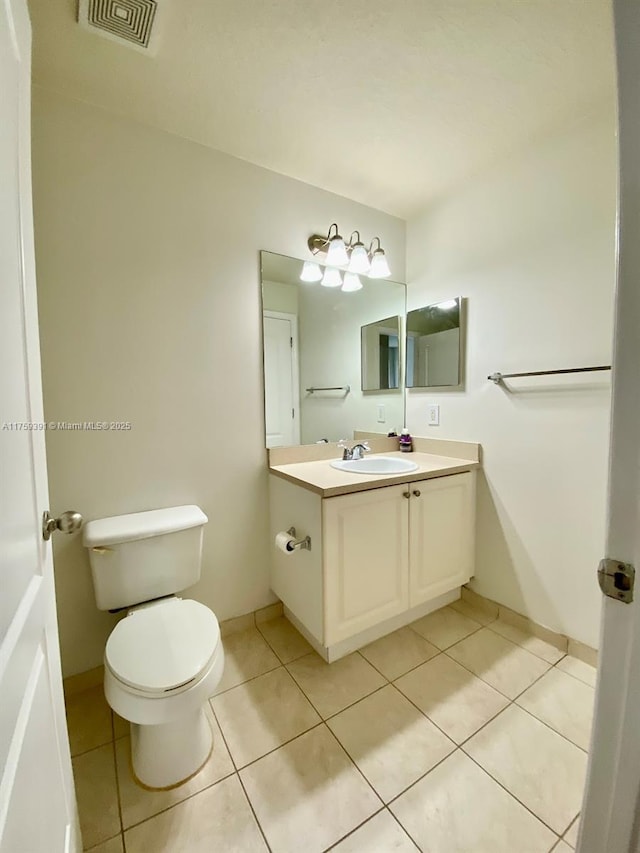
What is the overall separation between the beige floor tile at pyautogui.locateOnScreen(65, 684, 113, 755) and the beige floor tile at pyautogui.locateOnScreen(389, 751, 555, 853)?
1.02 metres

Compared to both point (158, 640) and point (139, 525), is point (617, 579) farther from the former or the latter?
point (139, 525)

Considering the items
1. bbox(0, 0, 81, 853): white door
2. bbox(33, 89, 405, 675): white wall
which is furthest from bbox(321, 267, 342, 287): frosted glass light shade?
bbox(0, 0, 81, 853): white door

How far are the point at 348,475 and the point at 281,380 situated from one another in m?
0.61

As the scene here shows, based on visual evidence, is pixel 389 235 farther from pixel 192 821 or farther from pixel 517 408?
pixel 192 821

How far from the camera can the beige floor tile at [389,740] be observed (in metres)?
1.05

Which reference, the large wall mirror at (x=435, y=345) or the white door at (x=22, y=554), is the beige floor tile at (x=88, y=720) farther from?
the large wall mirror at (x=435, y=345)

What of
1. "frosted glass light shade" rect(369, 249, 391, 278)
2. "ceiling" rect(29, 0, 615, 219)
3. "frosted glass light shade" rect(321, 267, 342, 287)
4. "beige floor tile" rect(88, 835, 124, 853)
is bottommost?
"beige floor tile" rect(88, 835, 124, 853)

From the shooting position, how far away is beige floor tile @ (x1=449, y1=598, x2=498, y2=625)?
1785 millimetres

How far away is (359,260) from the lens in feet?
6.12

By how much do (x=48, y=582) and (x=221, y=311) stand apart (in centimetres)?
121

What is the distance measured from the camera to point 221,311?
1580mm

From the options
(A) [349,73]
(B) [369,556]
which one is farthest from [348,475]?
(A) [349,73]

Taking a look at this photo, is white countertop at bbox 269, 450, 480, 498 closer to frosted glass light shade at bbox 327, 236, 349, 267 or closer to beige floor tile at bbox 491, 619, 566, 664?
beige floor tile at bbox 491, 619, 566, 664

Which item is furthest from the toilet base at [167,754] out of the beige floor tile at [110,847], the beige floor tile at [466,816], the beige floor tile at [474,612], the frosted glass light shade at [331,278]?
the frosted glass light shade at [331,278]
